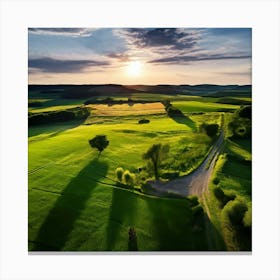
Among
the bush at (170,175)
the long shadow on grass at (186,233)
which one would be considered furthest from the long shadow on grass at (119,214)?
the bush at (170,175)

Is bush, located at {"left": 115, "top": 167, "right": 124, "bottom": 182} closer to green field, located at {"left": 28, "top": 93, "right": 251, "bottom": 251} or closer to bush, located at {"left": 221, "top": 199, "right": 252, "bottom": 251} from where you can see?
green field, located at {"left": 28, "top": 93, "right": 251, "bottom": 251}

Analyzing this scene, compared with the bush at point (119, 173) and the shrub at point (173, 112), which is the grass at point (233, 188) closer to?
the shrub at point (173, 112)

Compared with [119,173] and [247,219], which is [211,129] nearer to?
[247,219]

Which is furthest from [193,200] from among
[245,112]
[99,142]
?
[99,142]

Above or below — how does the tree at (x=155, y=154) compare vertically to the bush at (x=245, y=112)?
below
